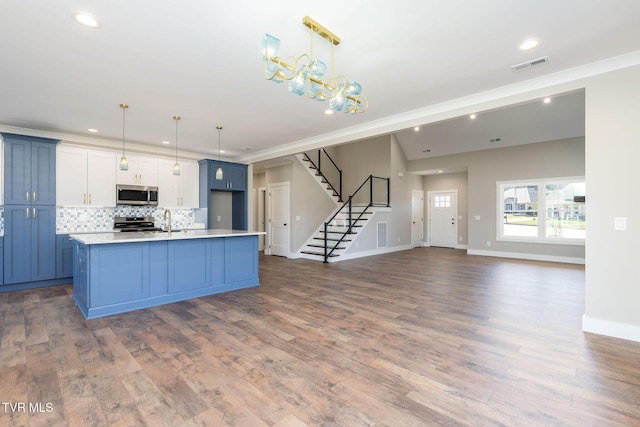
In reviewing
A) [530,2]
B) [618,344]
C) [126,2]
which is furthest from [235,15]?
[618,344]

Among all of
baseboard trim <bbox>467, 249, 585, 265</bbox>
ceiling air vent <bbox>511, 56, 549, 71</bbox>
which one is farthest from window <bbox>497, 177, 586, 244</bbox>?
ceiling air vent <bbox>511, 56, 549, 71</bbox>

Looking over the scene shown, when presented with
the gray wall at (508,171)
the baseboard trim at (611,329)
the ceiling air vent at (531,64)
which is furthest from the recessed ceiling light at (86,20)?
the gray wall at (508,171)

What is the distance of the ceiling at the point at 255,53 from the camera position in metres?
2.32

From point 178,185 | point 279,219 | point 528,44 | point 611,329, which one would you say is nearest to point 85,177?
point 178,185

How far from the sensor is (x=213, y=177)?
23.5 ft

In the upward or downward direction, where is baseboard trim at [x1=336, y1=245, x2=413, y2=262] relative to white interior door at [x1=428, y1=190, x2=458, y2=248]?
downward

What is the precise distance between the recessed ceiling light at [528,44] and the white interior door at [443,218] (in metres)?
8.23

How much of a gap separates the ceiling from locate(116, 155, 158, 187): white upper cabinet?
123 cm

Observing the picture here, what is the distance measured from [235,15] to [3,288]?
5742 millimetres

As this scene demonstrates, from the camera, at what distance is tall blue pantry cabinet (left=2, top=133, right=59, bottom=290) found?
4.89m

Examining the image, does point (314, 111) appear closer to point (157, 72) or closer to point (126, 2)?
point (157, 72)

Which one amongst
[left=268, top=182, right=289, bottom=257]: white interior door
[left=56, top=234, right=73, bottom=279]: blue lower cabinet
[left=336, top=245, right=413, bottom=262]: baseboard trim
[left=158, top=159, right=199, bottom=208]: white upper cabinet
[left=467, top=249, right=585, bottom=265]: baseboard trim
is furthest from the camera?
[left=268, top=182, right=289, bottom=257]: white interior door

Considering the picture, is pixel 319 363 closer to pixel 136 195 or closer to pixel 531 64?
pixel 531 64

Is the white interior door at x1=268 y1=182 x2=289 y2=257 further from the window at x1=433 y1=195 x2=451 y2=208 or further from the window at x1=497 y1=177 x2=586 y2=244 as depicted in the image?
the window at x1=497 y1=177 x2=586 y2=244
